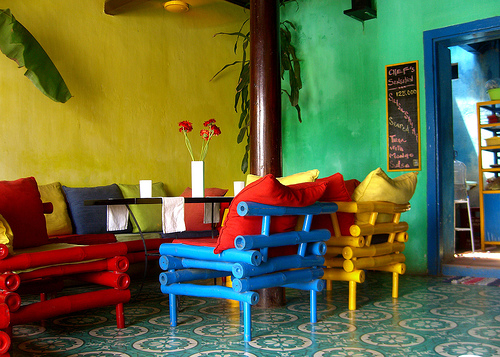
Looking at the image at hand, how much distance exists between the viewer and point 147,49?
5.42 meters

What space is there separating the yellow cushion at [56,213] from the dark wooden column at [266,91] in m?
1.78

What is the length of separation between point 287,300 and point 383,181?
1178 mm

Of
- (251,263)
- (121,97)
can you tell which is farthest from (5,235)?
(121,97)

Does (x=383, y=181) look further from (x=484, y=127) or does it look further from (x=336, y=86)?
(x=484, y=127)

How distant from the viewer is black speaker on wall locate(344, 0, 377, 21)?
506 cm

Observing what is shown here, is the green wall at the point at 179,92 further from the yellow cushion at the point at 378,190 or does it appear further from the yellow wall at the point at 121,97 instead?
the yellow cushion at the point at 378,190

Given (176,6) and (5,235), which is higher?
(176,6)

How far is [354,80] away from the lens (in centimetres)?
558

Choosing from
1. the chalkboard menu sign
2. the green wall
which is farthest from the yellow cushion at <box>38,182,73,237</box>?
the chalkboard menu sign

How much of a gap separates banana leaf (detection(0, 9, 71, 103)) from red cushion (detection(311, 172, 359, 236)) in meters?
2.50

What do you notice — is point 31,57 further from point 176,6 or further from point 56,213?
point 176,6

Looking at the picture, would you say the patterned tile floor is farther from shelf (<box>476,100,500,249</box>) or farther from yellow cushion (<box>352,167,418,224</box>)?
shelf (<box>476,100,500,249</box>)

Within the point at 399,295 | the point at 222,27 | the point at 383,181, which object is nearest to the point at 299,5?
the point at 222,27

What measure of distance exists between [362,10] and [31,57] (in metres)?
3.27
